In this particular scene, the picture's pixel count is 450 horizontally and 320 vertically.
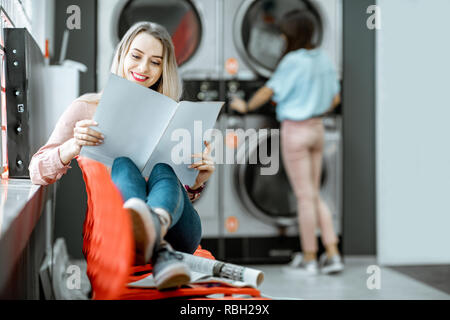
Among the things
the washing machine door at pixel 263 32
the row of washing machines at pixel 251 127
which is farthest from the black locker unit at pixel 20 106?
the washing machine door at pixel 263 32

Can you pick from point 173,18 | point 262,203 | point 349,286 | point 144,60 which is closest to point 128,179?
point 144,60

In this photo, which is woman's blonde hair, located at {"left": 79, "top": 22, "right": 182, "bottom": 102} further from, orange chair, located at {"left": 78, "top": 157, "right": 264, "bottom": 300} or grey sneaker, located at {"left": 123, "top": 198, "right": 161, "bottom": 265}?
grey sneaker, located at {"left": 123, "top": 198, "right": 161, "bottom": 265}

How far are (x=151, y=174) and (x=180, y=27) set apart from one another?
67 cm

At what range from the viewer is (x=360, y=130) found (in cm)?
198

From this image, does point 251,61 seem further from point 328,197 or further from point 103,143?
point 103,143

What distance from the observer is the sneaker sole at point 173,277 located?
2.55ft

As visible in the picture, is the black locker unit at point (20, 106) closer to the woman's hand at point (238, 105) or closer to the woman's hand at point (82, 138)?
the woman's hand at point (82, 138)

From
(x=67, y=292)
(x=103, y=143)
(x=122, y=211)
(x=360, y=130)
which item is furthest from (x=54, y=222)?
(x=360, y=130)

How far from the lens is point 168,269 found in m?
0.77

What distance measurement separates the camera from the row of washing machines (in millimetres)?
1758

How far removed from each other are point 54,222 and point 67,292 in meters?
0.24

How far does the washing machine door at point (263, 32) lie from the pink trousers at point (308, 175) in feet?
0.90

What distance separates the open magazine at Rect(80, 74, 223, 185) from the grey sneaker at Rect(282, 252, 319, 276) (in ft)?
3.40

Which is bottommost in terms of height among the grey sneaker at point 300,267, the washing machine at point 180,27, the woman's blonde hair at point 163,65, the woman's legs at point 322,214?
the grey sneaker at point 300,267
